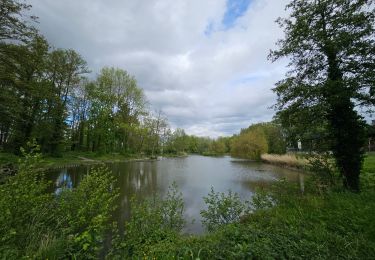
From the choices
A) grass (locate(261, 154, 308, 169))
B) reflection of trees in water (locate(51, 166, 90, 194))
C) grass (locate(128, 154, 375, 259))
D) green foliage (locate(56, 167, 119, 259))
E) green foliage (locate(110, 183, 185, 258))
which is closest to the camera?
grass (locate(128, 154, 375, 259))

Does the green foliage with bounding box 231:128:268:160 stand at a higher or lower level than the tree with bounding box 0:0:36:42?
lower

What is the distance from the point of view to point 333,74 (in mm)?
6586

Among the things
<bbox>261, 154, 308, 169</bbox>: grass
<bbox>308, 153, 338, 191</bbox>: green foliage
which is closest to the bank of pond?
<bbox>308, 153, 338, 191</bbox>: green foliage

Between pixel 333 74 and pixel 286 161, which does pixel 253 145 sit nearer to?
pixel 286 161

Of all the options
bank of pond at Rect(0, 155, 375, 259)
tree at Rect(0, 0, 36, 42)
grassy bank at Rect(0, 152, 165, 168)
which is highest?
tree at Rect(0, 0, 36, 42)

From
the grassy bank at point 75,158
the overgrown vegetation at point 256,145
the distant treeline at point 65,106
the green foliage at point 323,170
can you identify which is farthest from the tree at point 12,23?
the overgrown vegetation at point 256,145

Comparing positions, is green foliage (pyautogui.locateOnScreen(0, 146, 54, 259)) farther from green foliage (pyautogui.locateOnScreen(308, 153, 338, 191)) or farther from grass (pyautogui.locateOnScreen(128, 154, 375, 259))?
green foliage (pyautogui.locateOnScreen(308, 153, 338, 191))

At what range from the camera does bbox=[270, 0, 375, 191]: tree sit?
5785mm

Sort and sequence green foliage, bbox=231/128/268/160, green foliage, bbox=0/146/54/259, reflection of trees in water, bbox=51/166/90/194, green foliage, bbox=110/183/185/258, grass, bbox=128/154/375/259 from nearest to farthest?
grass, bbox=128/154/375/259, green foliage, bbox=0/146/54/259, green foliage, bbox=110/183/185/258, reflection of trees in water, bbox=51/166/90/194, green foliage, bbox=231/128/268/160

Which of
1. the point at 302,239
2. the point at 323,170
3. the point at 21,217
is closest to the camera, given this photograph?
the point at 302,239

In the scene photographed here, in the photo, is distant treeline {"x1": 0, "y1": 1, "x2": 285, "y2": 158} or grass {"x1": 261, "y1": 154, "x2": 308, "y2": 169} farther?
grass {"x1": 261, "y1": 154, "x2": 308, "y2": 169}

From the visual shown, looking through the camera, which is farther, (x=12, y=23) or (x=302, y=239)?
(x=12, y=23)

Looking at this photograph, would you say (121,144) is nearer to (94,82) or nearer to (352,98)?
(94,82)

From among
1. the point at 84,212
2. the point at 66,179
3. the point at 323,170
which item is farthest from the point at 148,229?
the point at 66,179
